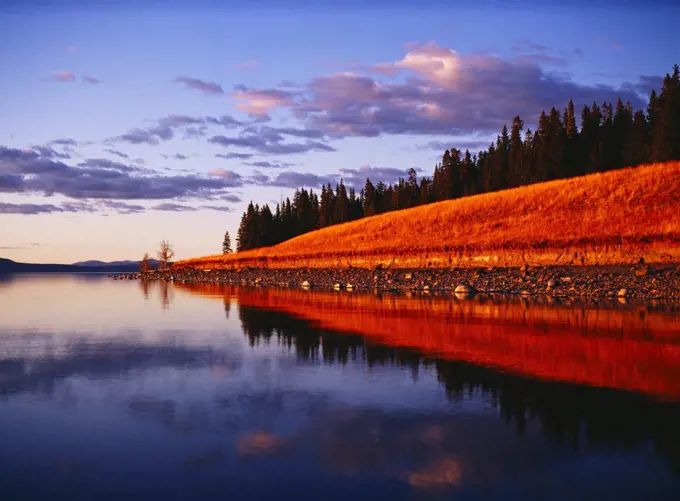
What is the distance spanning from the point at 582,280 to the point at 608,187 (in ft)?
98.0

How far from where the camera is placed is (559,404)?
896 cm

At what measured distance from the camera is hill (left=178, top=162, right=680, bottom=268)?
129 feet

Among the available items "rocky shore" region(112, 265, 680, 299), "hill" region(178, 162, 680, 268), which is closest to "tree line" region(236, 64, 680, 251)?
"hill" region(178, 162, 680, 268)

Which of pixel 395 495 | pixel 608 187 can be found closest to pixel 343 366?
pixel 395 495

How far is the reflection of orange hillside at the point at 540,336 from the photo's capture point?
11375mm

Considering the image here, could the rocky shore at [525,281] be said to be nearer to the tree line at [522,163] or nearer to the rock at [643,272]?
the rock at [643,272]

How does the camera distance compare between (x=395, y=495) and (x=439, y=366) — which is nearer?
(x=395, y=495)

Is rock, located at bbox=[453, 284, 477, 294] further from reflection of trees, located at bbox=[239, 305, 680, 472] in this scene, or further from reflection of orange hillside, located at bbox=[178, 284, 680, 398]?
reflection of trees, located at bbox=[239, 305, 680, 472]

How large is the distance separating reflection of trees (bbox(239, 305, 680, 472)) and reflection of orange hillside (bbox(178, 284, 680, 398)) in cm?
71

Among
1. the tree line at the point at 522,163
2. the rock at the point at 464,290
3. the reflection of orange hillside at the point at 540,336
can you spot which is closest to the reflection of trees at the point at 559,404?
the reflection of orange hillside at the point at 540,336

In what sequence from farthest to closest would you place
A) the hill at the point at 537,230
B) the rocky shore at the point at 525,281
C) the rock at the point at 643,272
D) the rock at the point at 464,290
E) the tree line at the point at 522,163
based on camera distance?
the tree line at the point at 522,163, the hill at the point at 537,230, the rock at the point at 464,290, the rock at the point at 643,272, the rocky shore at the point at 525,281

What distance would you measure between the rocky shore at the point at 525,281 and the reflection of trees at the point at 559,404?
2076cm

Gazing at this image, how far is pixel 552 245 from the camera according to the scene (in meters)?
42.0

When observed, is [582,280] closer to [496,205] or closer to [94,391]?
[94,391]
